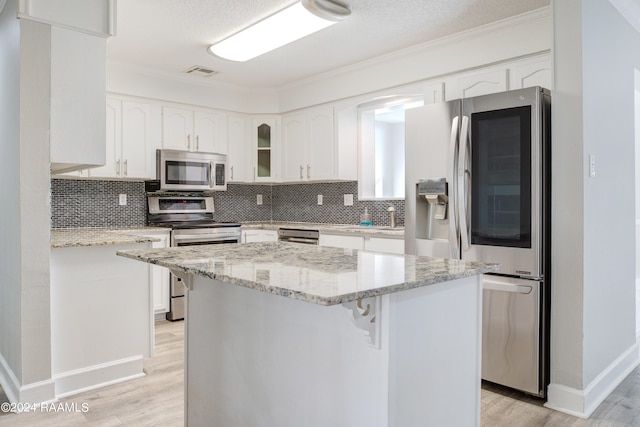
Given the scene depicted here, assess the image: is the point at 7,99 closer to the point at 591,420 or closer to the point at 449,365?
the point at 449,365

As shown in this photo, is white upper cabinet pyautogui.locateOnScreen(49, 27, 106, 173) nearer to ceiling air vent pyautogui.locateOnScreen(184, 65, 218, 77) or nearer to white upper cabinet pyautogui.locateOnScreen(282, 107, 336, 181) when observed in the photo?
ceiling air vent pyautogui.locateOnScreen(184, 65, 218, 77)

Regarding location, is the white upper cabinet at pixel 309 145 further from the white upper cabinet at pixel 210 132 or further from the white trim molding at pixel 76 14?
the white trim molding at pixel 76 14

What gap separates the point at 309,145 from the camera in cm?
489

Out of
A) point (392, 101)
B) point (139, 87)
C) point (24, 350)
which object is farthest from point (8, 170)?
point (392, 101)

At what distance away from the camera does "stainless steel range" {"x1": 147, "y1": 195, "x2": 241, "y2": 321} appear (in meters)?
4.31

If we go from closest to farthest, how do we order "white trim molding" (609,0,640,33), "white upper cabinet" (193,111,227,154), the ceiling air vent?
"white trim molding" (609,0,640,33), the ceiling air vent, "white upper cabinet" (193,111,227,154)

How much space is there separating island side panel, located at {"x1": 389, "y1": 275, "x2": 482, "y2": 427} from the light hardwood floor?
0.93 metres

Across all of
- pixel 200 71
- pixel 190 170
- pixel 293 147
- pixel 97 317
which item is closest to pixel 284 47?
pixel 200 71

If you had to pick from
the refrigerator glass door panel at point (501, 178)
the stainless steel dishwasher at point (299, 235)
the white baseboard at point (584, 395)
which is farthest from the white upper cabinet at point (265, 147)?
the white baseboard at point (584, 395)

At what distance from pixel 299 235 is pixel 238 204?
1.16m

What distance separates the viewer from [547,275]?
2.56 metres

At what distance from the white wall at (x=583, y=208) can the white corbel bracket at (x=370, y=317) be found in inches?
64.2

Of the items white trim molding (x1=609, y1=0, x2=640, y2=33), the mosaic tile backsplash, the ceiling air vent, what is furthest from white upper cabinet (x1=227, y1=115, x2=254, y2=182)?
white trim molding (x1=609, y1=0, x2=640, y2=33)

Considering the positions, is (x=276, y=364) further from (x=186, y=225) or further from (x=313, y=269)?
(x=186, y=225)
